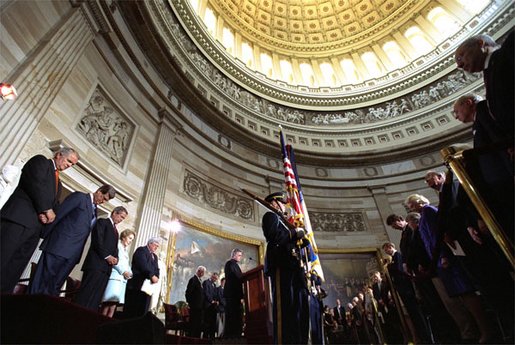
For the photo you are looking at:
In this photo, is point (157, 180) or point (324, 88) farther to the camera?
point (324, 88)

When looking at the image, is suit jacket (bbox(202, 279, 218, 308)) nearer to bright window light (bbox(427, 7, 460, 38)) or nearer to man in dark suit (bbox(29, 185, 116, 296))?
man in dark suit (bbox(29, 185, 116, 296))

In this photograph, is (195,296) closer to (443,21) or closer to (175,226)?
(175,226)

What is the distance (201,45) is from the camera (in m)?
11.7

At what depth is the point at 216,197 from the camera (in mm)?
8953

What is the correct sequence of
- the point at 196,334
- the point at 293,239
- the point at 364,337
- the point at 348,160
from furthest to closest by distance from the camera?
1. the point at 348,160
2. the point at 364,337
3. the point at 196,334
4. the point at 293,239

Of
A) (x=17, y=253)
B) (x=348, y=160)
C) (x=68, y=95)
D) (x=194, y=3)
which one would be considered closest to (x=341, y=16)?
(x=194, y=3)

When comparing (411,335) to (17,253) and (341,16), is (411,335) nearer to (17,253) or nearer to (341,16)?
(17,253)

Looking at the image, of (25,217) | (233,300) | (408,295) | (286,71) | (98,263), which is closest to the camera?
(25,217)

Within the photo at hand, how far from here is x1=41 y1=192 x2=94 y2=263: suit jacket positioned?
263 centimetres

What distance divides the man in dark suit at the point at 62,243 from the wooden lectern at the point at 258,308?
2.26m

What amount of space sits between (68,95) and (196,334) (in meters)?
5.25

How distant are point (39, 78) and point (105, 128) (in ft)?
5.91

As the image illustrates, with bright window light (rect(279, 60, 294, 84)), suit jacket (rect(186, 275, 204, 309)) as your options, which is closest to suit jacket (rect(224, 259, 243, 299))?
suit jacket (rect(186, 275, 204, 309))

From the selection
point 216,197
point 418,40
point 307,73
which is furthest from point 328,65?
point 216,197
